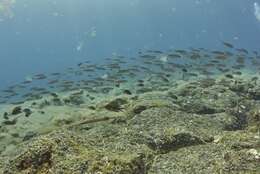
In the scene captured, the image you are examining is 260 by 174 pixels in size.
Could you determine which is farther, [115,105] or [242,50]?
[242,50]

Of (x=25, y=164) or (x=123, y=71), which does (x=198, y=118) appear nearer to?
(x=25, y=164)

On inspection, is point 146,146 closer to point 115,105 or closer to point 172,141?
point 172,141

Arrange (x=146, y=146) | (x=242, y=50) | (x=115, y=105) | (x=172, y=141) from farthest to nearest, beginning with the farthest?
(x=242, y=50) < (x=115, y=105) < (x=172, y=141) < (x=146, y=146)

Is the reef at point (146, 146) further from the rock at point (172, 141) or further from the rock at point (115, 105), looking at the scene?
the rock at point (115, 105)

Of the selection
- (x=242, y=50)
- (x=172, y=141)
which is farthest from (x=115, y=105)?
(x=242, y=50)

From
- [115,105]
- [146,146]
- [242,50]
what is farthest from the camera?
[242,50]

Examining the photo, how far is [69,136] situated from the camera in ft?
25.9

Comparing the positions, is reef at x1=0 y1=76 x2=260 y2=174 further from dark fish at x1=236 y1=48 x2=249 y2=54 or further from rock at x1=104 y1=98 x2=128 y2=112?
dark fish at x1=236 y1=48 x2=249 y2=54

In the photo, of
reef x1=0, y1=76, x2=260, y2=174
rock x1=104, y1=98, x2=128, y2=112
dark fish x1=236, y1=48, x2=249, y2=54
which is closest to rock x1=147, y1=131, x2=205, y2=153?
reef x1=0, y1=76, x2=260, y2=174

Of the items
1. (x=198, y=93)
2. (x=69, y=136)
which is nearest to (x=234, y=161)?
(x=69, y=136)

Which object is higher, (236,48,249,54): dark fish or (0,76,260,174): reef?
(0,76,260,174): reef

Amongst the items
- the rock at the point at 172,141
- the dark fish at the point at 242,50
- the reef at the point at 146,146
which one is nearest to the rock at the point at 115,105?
the reef at the point at 146,146

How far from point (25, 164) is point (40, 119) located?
10606 millimetres

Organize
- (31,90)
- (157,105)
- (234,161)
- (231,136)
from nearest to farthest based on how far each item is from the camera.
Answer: (234,161) < (231,136) < (157,105) < (31,90)
